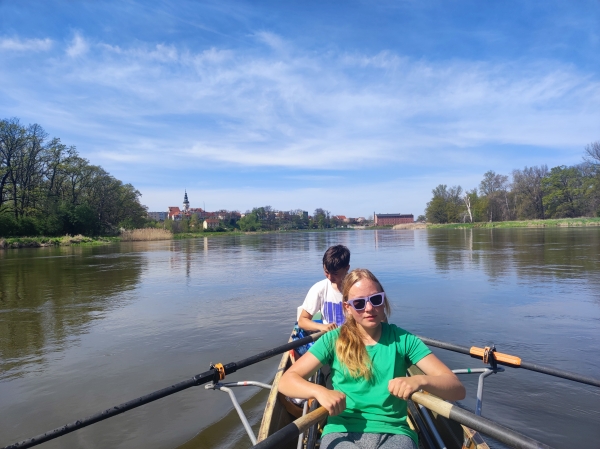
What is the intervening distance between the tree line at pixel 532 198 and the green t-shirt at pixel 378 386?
67154mm

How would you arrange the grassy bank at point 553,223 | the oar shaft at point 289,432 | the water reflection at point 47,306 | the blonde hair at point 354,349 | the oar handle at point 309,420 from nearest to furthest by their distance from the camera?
1. the oar shaft at point 289,432
2. the oar handle at point 309,420
3. the blonde hair at point 354,349
4. the water reflection at point 47,306
5. the grassy bank at point 553,223

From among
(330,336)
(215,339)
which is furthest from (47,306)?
(330,336)

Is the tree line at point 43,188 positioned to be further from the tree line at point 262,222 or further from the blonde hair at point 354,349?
the blonde hair at point 354,349

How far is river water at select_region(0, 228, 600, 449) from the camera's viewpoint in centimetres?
387

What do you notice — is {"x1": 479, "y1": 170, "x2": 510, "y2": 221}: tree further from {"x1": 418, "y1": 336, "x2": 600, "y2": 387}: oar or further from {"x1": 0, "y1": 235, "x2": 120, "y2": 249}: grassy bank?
{"x1": 418, "y1": 336, "x2": 600, "y2": 387}: oar

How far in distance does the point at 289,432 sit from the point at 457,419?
924mm

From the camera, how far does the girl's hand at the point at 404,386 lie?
6.66 feet

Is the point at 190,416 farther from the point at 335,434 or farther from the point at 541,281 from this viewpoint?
the point at 541,281

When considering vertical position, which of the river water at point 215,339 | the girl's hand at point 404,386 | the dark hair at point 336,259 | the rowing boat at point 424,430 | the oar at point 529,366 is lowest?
the river water at point 215,339

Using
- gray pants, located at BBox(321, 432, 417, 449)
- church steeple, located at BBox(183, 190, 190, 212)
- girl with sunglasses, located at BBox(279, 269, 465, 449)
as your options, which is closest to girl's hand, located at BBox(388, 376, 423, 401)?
girl with sunglasses, located at BBox(279, 269, 465, 449)

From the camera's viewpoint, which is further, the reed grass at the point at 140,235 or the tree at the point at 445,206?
the tree at the point at 445,206

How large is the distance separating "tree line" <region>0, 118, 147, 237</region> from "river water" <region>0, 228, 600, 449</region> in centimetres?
3611

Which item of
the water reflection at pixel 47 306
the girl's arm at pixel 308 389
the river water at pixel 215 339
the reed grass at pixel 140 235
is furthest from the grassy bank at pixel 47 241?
the girl's arm at pixel 308 389

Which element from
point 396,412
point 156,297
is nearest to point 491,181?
point 156,297
